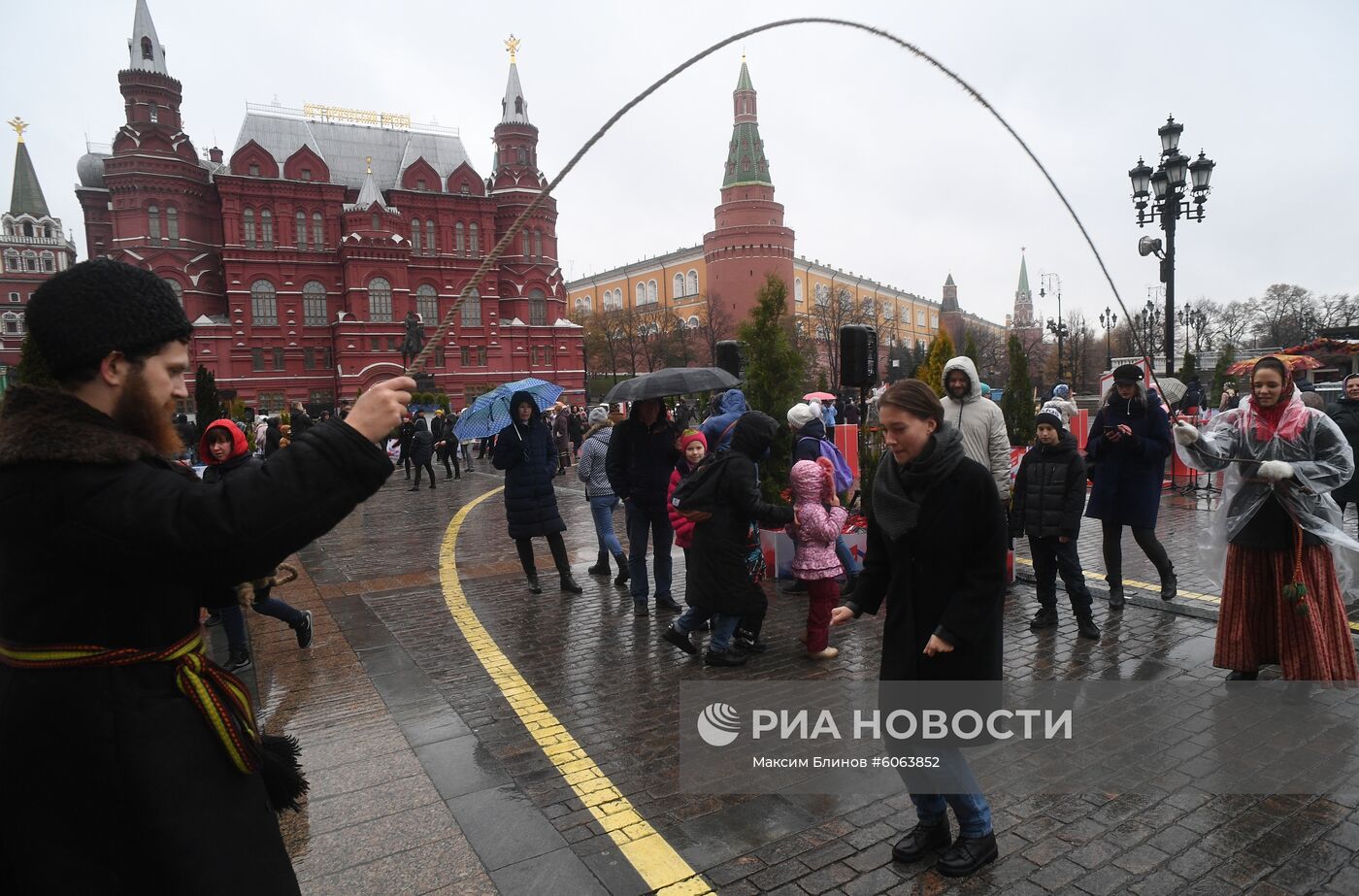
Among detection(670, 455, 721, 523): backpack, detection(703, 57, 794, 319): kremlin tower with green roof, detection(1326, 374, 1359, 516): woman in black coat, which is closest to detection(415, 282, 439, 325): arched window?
detection(703, 57, 794, 319): kremlin tower with green roof

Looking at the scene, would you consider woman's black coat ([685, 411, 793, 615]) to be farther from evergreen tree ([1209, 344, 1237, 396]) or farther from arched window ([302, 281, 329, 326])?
arched window ([302, 281, 329, 326])

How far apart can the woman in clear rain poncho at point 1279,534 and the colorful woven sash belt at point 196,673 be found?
17.0 ft

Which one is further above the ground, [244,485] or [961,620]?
[244,485]

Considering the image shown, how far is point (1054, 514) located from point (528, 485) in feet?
15.8

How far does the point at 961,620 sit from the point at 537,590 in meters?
5.82

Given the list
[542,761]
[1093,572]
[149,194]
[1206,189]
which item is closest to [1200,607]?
[1093,572]

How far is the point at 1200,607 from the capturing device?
21.7ft

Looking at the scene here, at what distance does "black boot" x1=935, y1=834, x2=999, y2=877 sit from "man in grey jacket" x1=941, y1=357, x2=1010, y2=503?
154 inches

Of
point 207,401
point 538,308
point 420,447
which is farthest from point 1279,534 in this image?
point 538,308

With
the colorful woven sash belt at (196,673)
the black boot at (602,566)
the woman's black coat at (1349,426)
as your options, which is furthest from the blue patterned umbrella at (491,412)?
the woman's black coat at (1349,426)

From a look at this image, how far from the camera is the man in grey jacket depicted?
673 cm

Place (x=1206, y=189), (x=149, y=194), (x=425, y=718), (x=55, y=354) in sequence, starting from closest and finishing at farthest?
(x=55, y=354)
(x=425, y=718)
(x=1206, y=189)
(x=149, y=194)

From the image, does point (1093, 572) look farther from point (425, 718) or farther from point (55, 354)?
point (55, 354)

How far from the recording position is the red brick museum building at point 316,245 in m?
52.3
